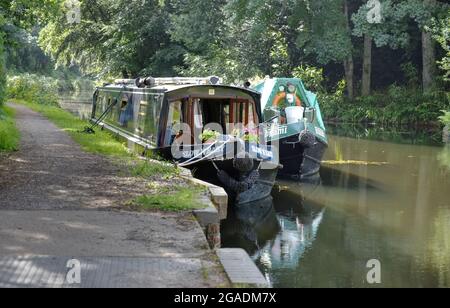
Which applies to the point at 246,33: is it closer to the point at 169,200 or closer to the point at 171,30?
the point at 171,30

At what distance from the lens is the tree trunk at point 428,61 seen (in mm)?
30062

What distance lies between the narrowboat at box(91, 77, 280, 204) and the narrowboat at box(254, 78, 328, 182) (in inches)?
55.3

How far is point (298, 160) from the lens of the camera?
16.7 metres

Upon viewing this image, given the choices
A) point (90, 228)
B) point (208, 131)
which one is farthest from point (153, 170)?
point (90, 228)

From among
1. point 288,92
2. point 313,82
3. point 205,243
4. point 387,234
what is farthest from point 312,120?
point 313,82

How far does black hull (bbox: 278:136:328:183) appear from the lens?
54.0ft

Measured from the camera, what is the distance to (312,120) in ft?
57.8

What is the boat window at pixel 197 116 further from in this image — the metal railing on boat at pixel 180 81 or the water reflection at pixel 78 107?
the water reflection at pixel 78 107

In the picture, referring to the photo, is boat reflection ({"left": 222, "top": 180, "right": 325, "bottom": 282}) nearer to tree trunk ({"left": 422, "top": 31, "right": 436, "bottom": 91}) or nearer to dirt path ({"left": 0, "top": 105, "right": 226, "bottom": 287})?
dirt path ({"left": 0, "top": 105, "right": 226, "bottom": 287})

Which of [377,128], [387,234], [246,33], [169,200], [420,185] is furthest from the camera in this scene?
[246,33]

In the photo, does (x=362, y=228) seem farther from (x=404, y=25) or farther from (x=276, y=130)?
(x=404, y=25)

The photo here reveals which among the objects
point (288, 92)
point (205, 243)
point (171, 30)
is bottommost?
point (205, 243)

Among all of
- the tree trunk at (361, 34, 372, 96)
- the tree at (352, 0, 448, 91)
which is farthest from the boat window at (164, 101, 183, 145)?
the tree trunk at (361, 34, 372, 96)
